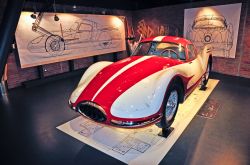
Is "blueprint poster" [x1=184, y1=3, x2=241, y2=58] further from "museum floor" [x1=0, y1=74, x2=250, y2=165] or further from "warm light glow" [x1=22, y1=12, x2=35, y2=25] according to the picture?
"warm light glow" [x1=22, y1=12, x2=35, y2=25]

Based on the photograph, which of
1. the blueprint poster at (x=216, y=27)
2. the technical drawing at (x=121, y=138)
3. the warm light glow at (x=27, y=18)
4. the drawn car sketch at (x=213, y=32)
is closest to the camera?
the technical drawing at (x=121, y=138)

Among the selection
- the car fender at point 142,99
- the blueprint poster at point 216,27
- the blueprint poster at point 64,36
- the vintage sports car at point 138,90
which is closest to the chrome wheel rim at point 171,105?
the vintage sports car at point 138,90

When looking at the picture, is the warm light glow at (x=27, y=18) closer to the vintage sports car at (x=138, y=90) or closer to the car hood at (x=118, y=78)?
the vintage sports car at (x=138, y=90)

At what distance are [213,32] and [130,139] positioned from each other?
15.4 feet

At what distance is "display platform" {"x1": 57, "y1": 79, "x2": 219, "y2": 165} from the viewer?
203cm

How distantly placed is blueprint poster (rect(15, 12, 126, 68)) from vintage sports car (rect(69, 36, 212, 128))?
Answer: 266 centimetres

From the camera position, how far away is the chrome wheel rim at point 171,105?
2392mm

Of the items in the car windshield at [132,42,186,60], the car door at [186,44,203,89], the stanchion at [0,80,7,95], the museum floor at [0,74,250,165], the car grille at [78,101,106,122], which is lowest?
the museum floor at [0,74,250,165]

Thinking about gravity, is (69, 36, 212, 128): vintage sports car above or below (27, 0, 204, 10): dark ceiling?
below

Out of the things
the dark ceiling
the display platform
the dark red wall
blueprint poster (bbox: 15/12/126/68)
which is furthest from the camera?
the dark ceiling

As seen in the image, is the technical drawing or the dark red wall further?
the dark red wall

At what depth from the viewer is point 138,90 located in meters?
2.10

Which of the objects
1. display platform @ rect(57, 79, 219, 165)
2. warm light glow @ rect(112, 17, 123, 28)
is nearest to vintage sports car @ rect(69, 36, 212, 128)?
display platform @ rect(57, 79, 219, 165)

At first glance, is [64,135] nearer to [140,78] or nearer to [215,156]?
[140,78]
